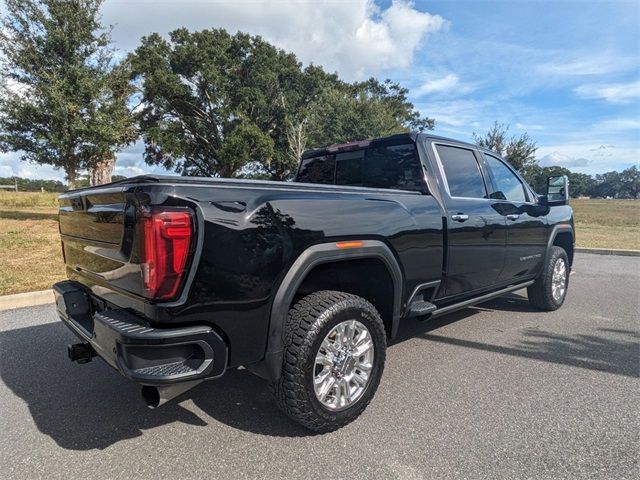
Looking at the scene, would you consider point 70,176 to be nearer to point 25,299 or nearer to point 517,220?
point 25,299

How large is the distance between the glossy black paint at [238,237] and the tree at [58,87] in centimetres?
1329

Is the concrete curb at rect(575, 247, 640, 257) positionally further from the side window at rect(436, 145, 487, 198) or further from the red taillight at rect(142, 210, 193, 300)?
the red taillight at rect(142, 210, 193, 300)

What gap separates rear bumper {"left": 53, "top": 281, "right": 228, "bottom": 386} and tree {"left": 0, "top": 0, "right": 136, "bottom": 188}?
14.3 m

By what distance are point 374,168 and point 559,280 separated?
130 inches

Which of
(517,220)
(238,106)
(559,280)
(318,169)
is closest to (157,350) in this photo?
(318,169)

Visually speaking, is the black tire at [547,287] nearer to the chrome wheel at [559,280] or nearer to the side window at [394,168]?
the chrome wheel at [559,280]

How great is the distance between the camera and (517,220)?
4.50 m

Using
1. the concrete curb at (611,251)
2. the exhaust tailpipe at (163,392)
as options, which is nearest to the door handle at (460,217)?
the exhaust tailpipe at (163,392)

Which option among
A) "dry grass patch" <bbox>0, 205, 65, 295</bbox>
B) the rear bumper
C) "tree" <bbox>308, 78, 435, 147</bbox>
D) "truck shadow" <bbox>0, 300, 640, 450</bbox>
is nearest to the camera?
the rear bumper

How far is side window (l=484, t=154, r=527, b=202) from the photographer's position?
4.48 meters

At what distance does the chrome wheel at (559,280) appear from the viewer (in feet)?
17.8

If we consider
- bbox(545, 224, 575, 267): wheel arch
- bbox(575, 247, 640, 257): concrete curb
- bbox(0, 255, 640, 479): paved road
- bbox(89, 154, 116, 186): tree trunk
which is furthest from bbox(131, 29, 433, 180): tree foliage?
bbox(0, 255, 640, 479): paved road

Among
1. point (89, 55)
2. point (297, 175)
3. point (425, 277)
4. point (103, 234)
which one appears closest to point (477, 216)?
point (425, 277)

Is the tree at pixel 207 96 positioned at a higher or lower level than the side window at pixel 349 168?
higher
